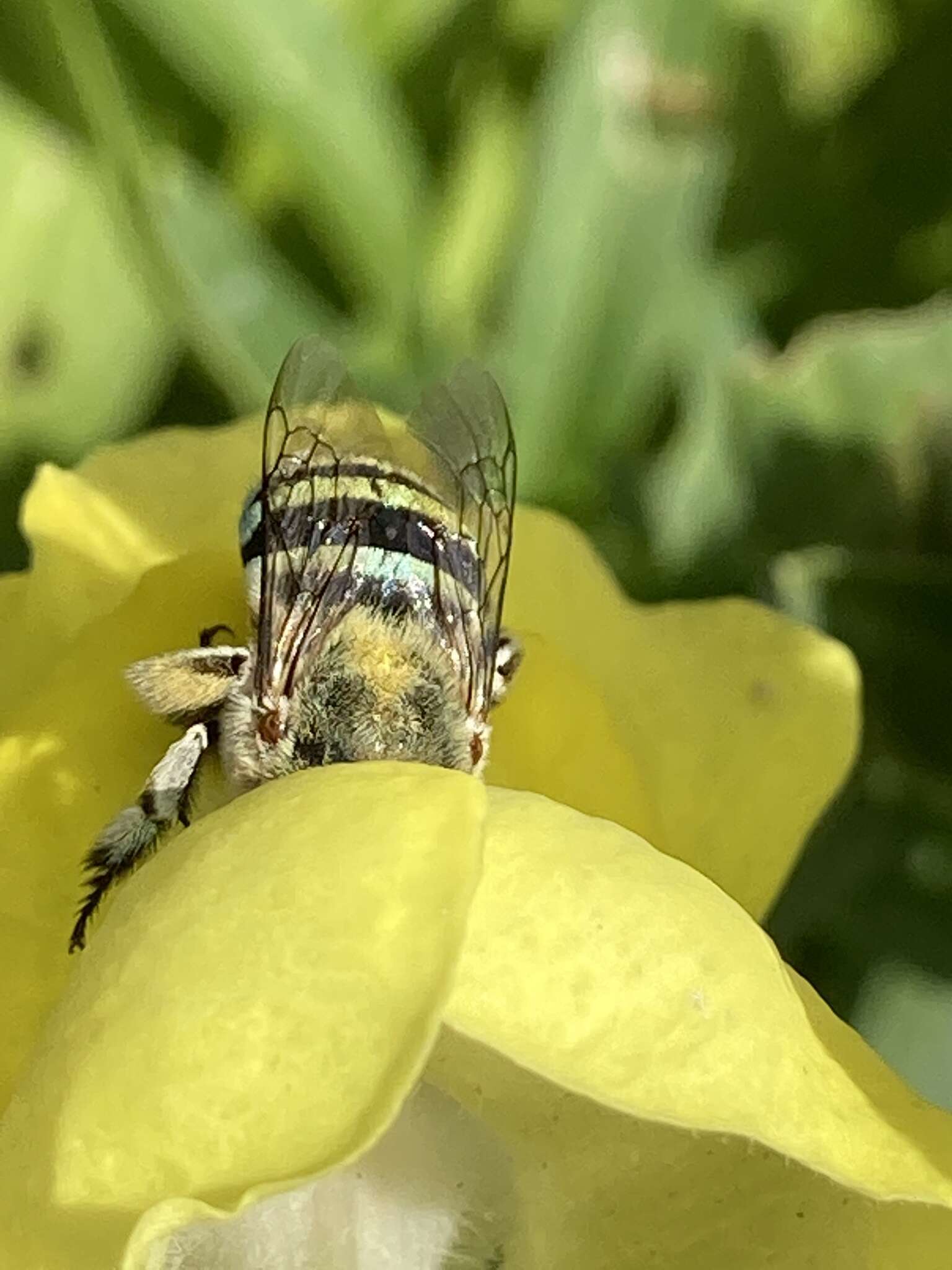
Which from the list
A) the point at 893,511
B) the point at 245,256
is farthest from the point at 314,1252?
the point at 245,256

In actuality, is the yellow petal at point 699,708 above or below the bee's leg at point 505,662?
below

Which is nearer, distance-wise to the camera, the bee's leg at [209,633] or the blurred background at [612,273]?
the bee's leg at [209,633]

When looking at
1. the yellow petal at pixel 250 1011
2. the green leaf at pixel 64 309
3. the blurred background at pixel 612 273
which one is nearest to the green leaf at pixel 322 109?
the blurred background at pixel 612 273

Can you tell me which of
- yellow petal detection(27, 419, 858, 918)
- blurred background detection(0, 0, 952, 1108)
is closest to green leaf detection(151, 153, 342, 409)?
blurred background detection(0, 0, 952, 1108)

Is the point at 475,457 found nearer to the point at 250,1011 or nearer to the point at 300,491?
the point at 300,491

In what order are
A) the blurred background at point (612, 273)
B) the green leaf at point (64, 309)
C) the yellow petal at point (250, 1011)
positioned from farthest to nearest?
the green leaf at point (64, 309)
the blurred background at point (612, 273)
the yellow petal at point (250, 1011)

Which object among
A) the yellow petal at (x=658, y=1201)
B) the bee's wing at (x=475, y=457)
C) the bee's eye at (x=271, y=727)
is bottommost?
the yellow petal at (x=658, y=1201)

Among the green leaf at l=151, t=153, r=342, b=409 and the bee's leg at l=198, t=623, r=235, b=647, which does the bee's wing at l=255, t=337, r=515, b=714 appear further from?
the green leaf at l=151, t=153, r=342, b=409

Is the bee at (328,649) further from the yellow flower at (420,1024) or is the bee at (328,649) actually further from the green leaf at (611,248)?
the green leaf at (611,248)
